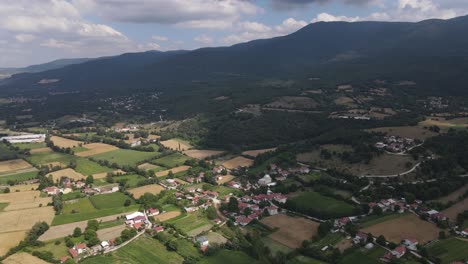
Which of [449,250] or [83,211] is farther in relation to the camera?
[83,211]

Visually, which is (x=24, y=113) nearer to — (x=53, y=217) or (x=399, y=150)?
Answer: (x=53, y=217)

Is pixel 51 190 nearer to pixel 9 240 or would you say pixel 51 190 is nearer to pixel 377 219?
pixel 9 240

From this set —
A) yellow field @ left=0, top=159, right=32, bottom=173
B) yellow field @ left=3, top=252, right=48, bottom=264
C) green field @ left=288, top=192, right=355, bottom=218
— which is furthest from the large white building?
green field @ left=288, top=192, right=355, bottom=218

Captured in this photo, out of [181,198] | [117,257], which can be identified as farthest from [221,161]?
[117,257]

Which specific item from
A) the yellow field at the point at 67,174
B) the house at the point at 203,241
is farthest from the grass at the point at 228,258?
the yellow field at the point at 67,174

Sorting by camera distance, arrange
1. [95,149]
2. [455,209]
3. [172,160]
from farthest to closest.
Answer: [95,149], [172,160], [455,209]

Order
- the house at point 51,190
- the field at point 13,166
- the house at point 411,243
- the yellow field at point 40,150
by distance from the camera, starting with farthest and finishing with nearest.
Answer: the yellow field at point 40,150 → the field at point 13,166 → the house at point 51,190 → the house at point 411,243

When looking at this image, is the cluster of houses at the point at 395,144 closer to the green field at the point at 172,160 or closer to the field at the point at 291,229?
the field at the point at 291,229

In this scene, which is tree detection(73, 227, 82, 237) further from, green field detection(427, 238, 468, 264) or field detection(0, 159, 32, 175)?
green field detection(427, 238, 468, 264)

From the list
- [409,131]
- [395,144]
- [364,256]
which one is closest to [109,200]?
[364,256]
